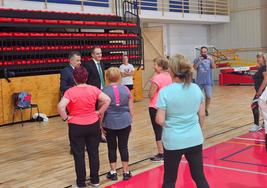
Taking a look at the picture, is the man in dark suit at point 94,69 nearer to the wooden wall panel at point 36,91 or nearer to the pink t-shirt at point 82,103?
the pink t-shirt at point 82,103

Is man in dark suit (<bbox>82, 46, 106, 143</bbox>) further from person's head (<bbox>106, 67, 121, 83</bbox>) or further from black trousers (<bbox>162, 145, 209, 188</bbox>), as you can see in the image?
black trousers (<bbox>162, 145, 209, 188</bbox>)

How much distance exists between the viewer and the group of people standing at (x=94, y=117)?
3996 millimetres

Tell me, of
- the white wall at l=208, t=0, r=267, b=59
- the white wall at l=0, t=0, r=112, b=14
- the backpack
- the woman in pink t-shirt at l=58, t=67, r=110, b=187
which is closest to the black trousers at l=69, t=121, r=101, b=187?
the woman in pink t-shirt at l=58, t=67, r=110, b=187

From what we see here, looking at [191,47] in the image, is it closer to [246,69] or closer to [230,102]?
[246,69]

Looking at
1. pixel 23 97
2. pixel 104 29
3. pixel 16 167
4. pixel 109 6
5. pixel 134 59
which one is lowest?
pixel 16 167

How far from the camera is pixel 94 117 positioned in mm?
4082

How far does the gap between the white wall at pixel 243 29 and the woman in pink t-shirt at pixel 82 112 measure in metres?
17.2

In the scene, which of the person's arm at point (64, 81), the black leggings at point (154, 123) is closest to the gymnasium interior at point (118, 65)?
the black leggings at point (154, 123)

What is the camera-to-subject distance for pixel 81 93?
3.97m

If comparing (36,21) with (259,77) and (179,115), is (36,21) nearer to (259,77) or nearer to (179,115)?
(259,77)

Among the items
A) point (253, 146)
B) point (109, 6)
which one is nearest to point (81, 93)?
point (253, 146)

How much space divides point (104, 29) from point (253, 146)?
302 inches

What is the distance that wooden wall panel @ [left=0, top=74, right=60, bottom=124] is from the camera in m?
9.32

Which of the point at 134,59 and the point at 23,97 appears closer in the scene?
the point at 23,97
